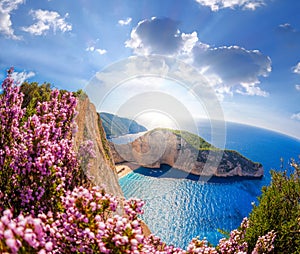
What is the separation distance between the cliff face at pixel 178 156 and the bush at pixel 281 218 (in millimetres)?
78234

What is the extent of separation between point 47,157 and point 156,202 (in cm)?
5909

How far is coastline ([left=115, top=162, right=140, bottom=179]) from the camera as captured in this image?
80.9m

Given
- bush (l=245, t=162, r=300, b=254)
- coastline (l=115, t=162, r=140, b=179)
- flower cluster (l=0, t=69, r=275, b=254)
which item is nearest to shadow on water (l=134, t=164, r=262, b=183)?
coastline (l=115, t=162, r=140, b=179)

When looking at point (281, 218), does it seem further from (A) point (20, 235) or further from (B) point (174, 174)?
(B) point (174, 174)

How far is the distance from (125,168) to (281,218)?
72.3 m

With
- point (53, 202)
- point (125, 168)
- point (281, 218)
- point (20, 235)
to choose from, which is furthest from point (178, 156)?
point (20, 235)

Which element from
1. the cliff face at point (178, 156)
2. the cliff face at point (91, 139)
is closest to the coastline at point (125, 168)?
the cliff face at point (178, 156)

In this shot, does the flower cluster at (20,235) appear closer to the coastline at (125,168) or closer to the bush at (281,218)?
the bush at (281,218)

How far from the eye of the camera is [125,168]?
86.6 metres

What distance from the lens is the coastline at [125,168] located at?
80.9m

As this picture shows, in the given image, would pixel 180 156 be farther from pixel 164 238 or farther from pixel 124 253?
pixel 124 253

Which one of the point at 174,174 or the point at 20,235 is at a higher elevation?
the point at 174,174

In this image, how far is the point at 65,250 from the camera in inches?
185

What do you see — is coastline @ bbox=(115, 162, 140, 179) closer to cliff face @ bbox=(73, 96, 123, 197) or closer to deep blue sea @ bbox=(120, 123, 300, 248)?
deep blue sea @ bbox=(120, 123, 300, 248)
